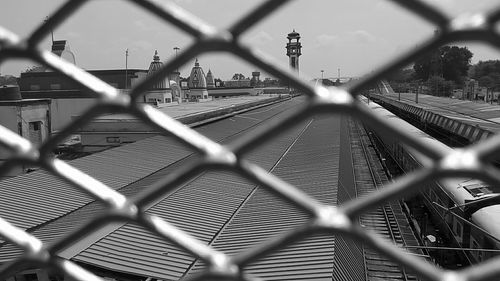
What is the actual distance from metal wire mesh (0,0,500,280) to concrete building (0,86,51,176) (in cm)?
1547

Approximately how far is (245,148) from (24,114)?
54.2 ft

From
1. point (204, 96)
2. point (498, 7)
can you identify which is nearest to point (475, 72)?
point (204, 96)

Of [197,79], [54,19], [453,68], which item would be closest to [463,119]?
[54,19]

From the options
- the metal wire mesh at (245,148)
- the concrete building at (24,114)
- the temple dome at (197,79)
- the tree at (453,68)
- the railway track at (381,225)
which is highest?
the tree at (453,68)

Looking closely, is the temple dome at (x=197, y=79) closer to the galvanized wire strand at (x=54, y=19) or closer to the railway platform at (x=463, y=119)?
the railway platform at (x=463, y=119)

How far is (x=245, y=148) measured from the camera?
924mm

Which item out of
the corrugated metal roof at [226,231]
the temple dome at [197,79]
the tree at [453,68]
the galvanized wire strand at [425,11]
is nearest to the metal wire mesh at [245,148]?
the galvanized wire strand at [425,11]

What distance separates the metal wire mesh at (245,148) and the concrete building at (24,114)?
1547 cm

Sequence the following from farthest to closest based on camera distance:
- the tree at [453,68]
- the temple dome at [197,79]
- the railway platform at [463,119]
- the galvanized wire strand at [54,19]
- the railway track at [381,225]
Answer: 1. the tree at [453,68]
2. the temple dome at [197,79]
3. the railway platform at [463,119]
4. the railway track at [381,225]
5. the galvanized wire strand at [54,19]

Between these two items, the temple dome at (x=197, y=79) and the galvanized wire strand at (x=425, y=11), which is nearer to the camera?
the galvanized wire strand at (x=425, y=11)

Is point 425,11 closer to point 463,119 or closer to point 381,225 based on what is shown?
point 381,225

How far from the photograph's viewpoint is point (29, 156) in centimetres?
105

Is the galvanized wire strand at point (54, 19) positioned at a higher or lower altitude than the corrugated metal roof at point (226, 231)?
higher

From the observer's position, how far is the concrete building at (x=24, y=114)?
1519 cm
